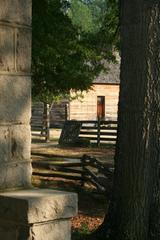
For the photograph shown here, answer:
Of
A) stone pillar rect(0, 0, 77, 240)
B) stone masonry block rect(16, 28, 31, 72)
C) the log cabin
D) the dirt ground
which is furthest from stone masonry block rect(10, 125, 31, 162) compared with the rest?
the log cabin

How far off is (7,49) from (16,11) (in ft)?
0.90

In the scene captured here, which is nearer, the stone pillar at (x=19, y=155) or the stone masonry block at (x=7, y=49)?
the stone pillar at (x=19, y=155)

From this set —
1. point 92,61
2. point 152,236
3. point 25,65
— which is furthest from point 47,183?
point 25,65

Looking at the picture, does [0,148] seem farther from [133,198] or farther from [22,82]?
[133,198]

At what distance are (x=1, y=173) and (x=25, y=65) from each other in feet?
2.51

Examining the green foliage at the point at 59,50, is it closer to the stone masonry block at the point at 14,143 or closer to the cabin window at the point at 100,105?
the stone masonry block at the point at 14,143

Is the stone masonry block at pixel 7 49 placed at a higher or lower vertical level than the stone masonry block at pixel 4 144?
higher

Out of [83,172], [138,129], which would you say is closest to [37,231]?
[138,129]

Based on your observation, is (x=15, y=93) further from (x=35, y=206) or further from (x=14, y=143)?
(x=35, y=206)

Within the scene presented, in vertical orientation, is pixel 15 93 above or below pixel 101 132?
above

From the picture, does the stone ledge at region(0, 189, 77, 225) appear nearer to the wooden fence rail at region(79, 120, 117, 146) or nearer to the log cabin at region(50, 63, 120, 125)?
the wooden fence rail at region(79, 120, 117, 146)

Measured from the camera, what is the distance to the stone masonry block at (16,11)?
13.5 feet

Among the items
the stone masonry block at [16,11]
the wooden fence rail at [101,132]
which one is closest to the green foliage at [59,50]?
the stone masonry block at [16,11]

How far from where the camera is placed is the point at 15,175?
424 centimetres
